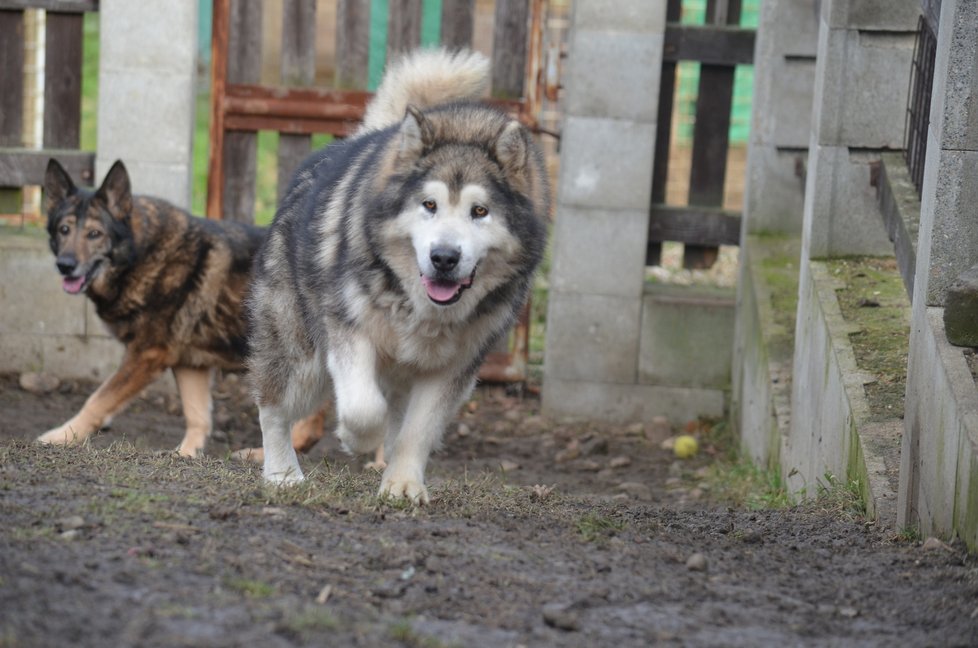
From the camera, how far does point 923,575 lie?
11.6 ft

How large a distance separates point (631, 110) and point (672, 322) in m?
1.30

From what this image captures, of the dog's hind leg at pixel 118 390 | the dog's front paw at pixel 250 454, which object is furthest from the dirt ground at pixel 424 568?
the dog's hind leg at pixel 118 390

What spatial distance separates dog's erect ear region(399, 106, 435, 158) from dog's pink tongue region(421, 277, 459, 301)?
0.45 meters

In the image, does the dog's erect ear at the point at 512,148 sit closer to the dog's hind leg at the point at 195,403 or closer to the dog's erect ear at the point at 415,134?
the dog's erect ear at the point at 415,134

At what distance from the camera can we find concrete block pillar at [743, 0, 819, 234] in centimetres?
766

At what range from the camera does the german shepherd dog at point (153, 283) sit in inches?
293

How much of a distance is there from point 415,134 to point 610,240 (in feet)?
12.3

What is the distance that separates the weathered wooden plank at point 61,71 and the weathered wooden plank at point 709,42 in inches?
141

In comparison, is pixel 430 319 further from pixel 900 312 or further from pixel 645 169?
pixel 645 169

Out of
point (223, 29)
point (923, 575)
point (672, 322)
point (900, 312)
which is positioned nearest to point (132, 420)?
point (223, 29)

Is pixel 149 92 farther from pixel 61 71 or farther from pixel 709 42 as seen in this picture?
pixel 709 42

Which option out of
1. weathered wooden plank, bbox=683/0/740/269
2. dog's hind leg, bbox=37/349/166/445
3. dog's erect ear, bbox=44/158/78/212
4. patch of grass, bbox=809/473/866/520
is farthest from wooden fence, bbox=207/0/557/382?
patch of grass, bbox=809/473/866/520

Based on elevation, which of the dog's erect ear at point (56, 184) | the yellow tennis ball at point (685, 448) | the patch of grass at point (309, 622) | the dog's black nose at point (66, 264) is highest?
the dog's erect ear at point (56, 184)

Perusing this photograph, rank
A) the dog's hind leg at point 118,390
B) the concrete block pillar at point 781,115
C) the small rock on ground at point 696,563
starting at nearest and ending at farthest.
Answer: the small rock on ground at point 696,563
the dog's hind leg at point 118,390
the concrete block pillar at point 781,115
